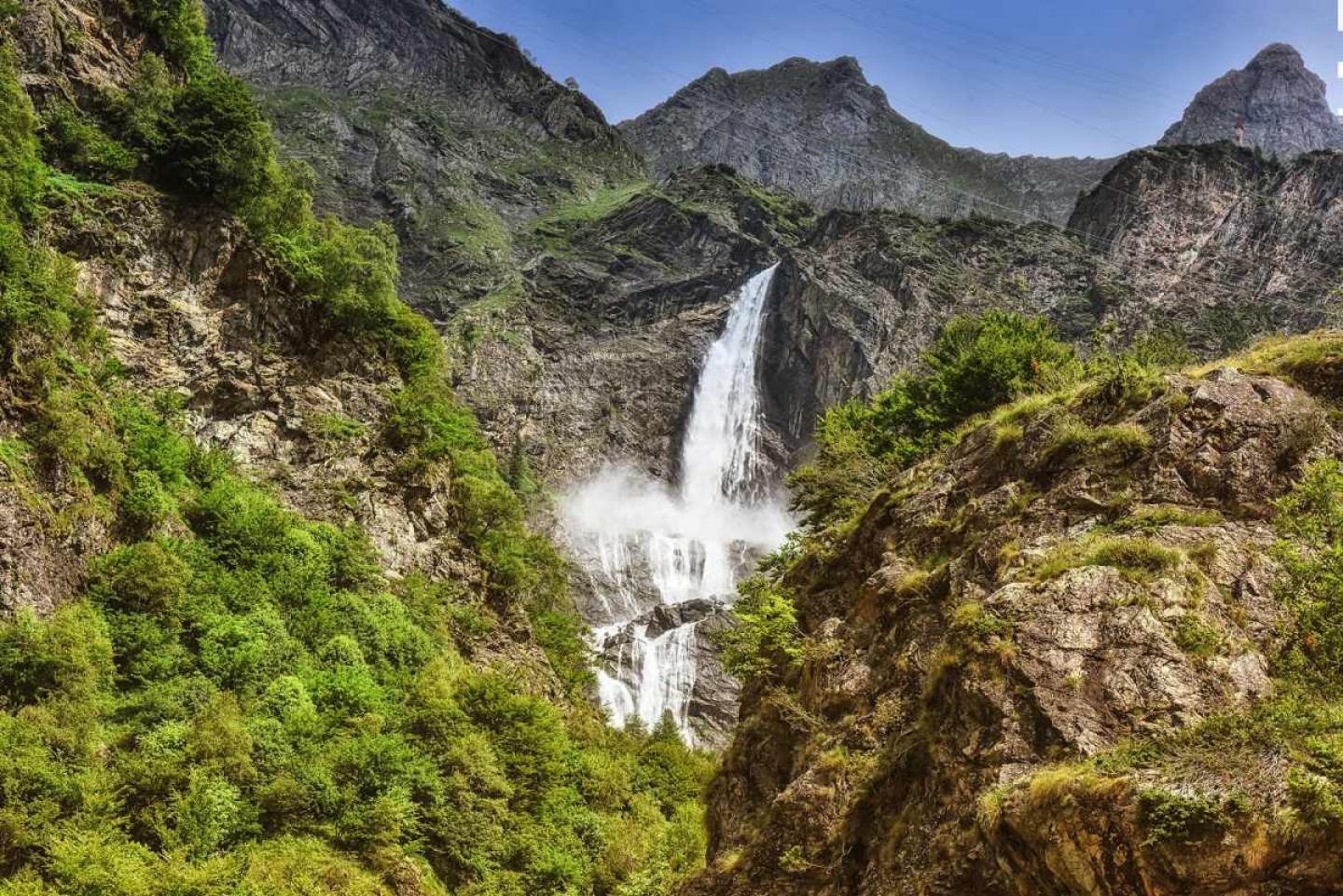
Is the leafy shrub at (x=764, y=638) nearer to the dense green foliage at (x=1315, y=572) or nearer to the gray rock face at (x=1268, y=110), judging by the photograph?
the dense green foliage at (x=1315, y=572)

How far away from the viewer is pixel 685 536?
227 feet

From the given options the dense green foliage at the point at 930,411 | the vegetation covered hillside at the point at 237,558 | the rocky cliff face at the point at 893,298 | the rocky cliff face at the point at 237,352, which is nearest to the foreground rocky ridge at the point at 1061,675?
the dense green foliage at the point at 930,411

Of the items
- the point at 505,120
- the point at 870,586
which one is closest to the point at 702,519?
the point at 870,586

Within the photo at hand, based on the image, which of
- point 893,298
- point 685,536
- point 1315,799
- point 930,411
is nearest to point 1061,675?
point 1315,799

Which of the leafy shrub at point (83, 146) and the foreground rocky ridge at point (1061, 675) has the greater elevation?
the leafy shrub at point (83, 146)

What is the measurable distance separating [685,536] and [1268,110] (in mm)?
138347

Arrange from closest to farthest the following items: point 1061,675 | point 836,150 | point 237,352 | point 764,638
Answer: point 1061,675
point 764,638
point 237,352
point 836,150

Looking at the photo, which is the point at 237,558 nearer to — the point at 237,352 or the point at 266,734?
the point at 266,734

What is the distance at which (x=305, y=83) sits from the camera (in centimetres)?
10638

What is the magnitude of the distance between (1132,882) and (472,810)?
17989 millimetres

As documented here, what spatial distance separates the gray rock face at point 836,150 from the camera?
133875 millimetres

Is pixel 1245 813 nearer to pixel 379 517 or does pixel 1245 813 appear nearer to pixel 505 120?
pixel 379 517

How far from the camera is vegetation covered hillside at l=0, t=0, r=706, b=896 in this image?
1622 cm

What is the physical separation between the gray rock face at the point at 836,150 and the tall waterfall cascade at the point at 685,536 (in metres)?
63.3
